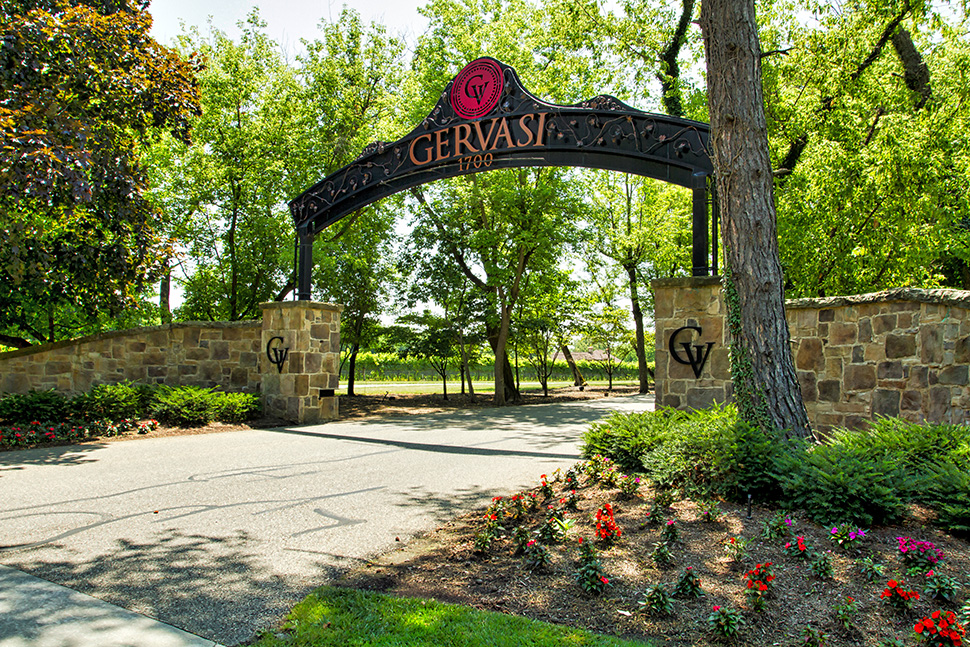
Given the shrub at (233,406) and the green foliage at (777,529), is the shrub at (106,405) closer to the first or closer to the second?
the shrub at (233,406)

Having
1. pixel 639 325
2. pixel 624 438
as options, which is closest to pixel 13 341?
pixel 624 438

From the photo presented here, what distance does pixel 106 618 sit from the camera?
2.81m

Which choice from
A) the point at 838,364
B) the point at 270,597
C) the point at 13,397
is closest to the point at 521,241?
the point at 838,364

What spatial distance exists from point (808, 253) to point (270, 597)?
10.2 m

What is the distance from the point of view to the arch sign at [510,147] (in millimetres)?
7871

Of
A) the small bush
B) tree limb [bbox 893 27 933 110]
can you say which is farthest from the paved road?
tree limb [bbox 893 27 933 110]

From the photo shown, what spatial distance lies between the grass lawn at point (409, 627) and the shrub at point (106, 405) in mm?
8114

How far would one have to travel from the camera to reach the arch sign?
787cm

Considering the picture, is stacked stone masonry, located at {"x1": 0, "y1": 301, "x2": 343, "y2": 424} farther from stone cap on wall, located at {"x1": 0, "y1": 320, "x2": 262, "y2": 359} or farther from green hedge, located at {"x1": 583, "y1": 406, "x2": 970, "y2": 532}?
green hedge, located at {"x1": 583, "y1": 406, "x2": 970, "y2": 532}

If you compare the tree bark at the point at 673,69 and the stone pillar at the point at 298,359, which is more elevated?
the tree bark at the point at 673,69

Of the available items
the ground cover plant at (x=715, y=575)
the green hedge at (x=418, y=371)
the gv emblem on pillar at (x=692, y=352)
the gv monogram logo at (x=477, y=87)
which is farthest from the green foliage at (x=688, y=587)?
the green hedge at (x=418, y=371)

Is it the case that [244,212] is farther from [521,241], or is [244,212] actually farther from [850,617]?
[850,617]

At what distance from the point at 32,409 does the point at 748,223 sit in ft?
33.7

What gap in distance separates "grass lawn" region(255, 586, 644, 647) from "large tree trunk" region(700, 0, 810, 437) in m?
2.98
